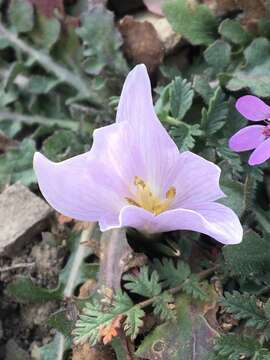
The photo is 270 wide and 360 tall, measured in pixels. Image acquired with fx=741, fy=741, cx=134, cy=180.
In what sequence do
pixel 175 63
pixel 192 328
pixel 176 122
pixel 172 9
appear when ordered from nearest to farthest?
pixel 192 328 → pixel 176 122 → pixel 172 9 → pixel 175 63

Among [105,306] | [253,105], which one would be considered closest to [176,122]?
[253,105]

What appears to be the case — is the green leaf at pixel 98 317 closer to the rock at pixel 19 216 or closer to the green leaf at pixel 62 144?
the rock at pixel 19 216

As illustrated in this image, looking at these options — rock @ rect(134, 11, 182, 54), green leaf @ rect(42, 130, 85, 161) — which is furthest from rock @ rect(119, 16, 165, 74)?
green leaf @ rect(42, 130, 85, 161)

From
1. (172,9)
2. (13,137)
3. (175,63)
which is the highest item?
(172,9)

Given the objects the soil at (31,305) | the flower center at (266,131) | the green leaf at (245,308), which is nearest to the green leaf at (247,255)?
the green leaf at (245,308)

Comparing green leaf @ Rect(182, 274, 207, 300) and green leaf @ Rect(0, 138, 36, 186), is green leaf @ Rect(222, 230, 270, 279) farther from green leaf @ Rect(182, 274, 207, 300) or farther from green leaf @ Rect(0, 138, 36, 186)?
green leaf @ Rect(0, 138, 36, 186)

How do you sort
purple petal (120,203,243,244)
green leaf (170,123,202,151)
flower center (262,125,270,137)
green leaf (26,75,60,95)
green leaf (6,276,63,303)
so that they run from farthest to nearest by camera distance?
green leaf (26,75,60,95)
green leaf (6,276,63,303)
green leaf (170,123,202,151)
flower center (262,125,270,137)
purple petal (120,203,243,244)

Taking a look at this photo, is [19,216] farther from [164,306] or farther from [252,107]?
[252,107]

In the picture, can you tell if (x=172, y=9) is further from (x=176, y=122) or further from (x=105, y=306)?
(x=105, y=306)
